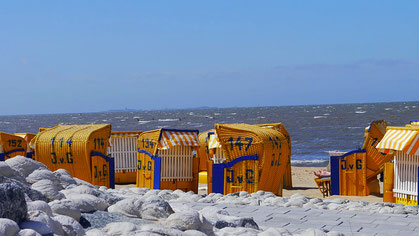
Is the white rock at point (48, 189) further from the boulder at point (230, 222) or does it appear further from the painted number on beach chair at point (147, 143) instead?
the painted number on beach chair at point (147, 143)

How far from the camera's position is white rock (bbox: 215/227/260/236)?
608 cm

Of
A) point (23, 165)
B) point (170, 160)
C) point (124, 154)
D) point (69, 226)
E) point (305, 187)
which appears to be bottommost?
point (305, 187)

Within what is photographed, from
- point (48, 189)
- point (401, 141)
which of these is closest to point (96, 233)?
point (48, 189)

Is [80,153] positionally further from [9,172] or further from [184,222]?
[184,222]

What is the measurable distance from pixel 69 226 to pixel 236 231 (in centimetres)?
174

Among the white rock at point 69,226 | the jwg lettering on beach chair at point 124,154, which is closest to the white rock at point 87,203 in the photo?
the white rock at point 69,226

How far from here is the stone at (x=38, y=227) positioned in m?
4.93

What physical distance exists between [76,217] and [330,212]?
4191 mm

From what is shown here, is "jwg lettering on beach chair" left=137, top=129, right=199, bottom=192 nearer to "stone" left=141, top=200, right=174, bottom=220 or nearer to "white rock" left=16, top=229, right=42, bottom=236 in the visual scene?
"stone" left=141, top=200, right=174, bottom=220

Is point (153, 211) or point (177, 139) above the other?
point (177, 139)

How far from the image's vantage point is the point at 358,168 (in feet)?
45.2

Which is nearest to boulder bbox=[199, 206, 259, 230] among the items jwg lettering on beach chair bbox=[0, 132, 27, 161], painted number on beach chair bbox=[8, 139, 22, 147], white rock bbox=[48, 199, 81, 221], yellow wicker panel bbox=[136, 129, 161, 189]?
white rock bbox=[48, 199, 81, 221]

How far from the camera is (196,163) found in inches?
545

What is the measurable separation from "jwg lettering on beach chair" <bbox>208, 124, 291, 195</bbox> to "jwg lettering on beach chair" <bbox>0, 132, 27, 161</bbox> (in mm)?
6196
